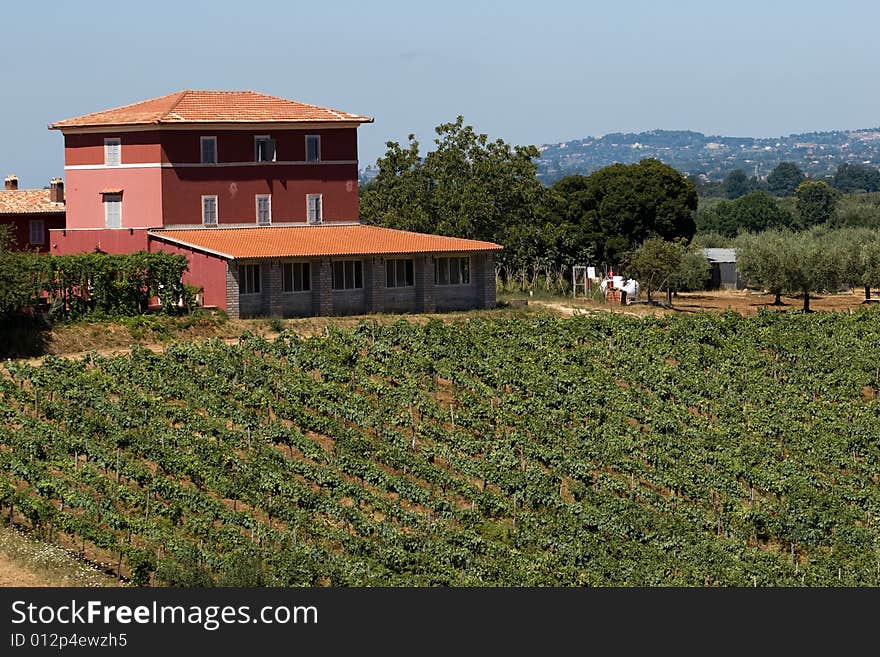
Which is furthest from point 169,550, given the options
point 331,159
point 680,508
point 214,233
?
point 331,159

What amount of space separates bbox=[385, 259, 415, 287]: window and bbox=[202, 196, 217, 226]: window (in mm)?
7153

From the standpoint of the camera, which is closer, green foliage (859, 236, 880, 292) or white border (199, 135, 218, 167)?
white border (199, 135, 218, 167)

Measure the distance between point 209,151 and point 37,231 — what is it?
10078 millimetres

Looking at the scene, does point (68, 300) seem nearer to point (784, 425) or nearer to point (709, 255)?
point (784, 425)

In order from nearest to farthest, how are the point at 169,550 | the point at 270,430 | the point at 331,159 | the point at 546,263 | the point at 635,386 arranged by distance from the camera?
the point at 169,550 → the point at 270,430 → the point at 635,386 → the point at 331,159 → the point at 546,263

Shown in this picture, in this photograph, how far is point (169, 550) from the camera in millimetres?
30469

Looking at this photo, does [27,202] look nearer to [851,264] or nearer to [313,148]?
[313,148]

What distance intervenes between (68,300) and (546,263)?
30.8 meters

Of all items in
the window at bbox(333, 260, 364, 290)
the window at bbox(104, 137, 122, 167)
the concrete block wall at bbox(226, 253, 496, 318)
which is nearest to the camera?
the concrete block wall at bbox(226, 253, 496, 318)

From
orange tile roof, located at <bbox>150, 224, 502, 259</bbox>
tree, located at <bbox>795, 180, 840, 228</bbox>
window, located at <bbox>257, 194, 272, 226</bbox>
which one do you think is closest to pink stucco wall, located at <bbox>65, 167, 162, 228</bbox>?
orange tile roof, located at <bbox>150, 224, 502, 259</bbox>

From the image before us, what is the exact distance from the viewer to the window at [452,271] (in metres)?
55.9

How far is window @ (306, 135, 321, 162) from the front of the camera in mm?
59406

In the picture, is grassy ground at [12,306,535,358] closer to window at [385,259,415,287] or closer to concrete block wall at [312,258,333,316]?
concrete block wall at [312,258,333,316]

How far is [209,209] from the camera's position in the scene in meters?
57.6
